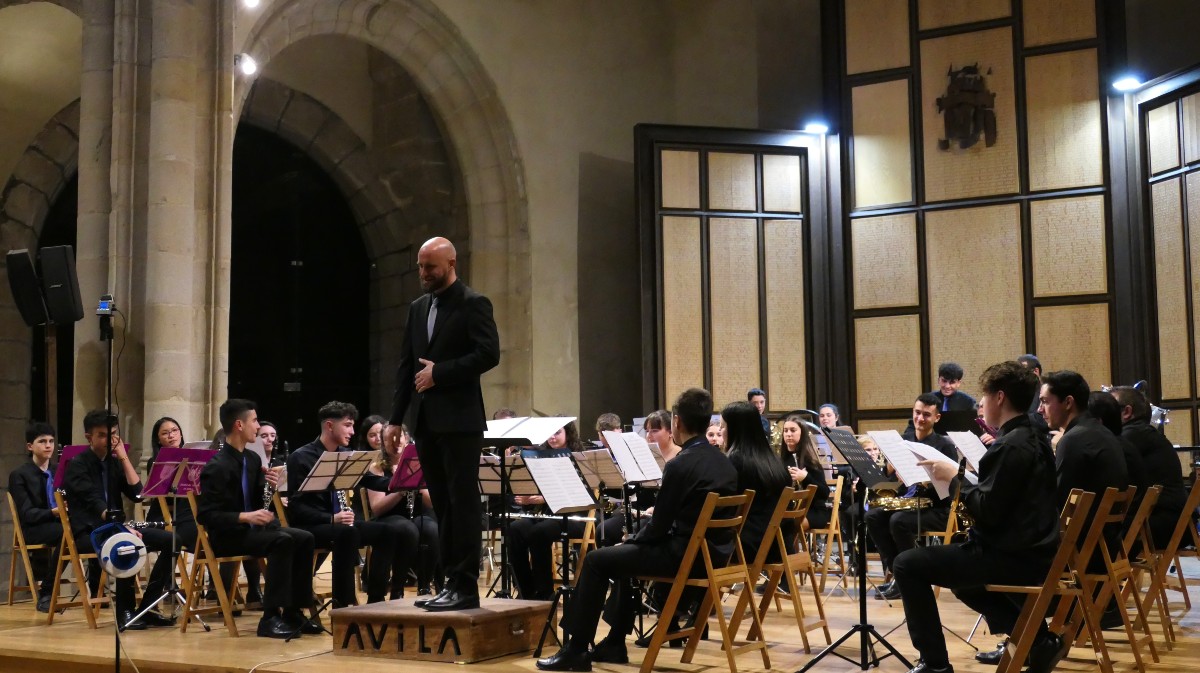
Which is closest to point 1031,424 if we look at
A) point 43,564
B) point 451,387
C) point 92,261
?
point 451,387

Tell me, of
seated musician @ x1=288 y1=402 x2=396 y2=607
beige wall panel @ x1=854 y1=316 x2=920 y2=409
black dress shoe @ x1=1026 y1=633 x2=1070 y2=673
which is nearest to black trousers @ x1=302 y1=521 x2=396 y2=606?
seated musician @ x1=288 y1=402 x2=396 y2=607

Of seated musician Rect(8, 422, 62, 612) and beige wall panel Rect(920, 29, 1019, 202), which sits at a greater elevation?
beige wall panel Rect(920, 29, 1019, 202)

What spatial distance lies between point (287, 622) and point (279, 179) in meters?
7.21

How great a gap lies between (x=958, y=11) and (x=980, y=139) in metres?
1.25

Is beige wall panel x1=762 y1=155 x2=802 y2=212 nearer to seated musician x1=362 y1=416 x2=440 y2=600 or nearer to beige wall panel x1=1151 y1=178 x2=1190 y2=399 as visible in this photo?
beige wall panel x1=1151 y1=178 x2=1190 y2=399

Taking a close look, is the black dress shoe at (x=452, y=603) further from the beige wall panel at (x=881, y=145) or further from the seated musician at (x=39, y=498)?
the beige wall panel at (x=881, y=145)

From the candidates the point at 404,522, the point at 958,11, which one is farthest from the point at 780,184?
the point at 404,522

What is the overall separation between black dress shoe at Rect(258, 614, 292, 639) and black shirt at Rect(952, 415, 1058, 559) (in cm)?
347

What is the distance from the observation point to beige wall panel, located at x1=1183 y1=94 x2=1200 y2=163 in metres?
10.3

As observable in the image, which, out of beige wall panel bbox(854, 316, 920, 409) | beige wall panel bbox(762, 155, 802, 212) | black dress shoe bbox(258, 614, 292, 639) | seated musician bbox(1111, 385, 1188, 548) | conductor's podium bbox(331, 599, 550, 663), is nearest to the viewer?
conductor's podium bbox(331, 599, 550, 663)

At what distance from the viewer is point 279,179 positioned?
12703mm

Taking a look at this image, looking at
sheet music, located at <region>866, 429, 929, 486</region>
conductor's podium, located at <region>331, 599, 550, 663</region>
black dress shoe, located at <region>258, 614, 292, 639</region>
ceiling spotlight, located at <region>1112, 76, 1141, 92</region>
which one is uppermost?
ceiling spotlight, located at <region>1112, 76, 1141, 92</region>

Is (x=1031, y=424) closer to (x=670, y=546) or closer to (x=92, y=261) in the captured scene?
(x=670, y=546)

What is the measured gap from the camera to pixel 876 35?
476 inches
